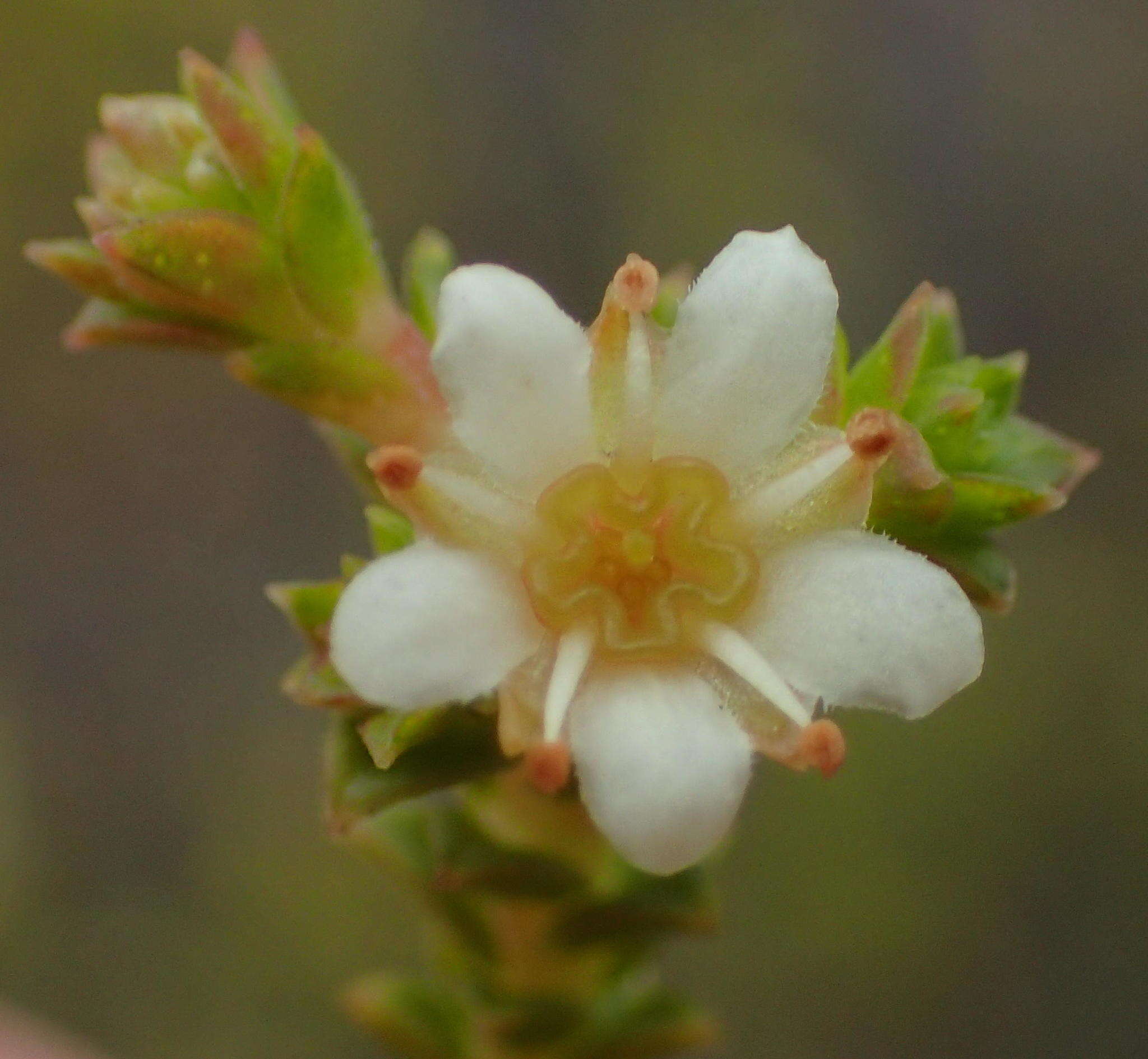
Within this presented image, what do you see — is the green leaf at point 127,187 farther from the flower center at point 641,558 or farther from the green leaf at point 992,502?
the green leaf at point 992,502

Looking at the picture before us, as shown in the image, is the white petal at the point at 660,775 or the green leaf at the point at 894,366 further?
the green leaf at the point at 894,366

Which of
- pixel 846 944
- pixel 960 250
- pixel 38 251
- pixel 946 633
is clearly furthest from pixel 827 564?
pixel 960 250

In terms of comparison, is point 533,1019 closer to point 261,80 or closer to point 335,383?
point 335,383

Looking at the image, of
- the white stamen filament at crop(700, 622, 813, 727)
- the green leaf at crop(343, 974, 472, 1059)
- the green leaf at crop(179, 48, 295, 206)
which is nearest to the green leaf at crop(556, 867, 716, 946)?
the green leaf at crop(343, 974, 472, 1059)

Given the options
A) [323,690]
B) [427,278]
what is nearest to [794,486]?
[323,690]

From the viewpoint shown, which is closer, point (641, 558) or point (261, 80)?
point (641, 558)

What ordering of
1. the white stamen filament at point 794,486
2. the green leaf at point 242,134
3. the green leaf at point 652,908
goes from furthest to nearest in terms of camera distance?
1. the green leaf at point 652,908
2. the green leaf at point 242,134
3. the white stamen filament at point 794,486

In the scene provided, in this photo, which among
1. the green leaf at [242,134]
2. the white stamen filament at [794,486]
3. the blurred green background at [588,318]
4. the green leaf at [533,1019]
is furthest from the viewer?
the blurred green background at [588,318]

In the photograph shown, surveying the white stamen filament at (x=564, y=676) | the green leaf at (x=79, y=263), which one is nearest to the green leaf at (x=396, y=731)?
the white stamen filament at (x=564, y=676)
